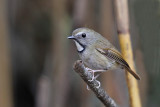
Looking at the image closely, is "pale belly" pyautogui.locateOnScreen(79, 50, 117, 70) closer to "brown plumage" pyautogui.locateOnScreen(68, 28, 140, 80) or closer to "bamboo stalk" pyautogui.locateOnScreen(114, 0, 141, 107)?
"brown plumage" pyautogui.locateOnScreen(68, 28, 140, 80)

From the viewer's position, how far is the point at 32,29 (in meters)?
4.00

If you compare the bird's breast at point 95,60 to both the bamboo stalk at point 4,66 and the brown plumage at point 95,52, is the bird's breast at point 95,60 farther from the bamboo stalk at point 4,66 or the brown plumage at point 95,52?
the bamboo stalk at point 4,66

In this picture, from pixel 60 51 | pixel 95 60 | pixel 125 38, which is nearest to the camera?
pixel 125 38

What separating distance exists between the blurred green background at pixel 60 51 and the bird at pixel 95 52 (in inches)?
9.7

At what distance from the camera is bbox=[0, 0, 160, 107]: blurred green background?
9.96 ft

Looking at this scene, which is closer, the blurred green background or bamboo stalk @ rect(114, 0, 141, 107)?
bamboo stalk @ rect(114, 0, 141, 107)

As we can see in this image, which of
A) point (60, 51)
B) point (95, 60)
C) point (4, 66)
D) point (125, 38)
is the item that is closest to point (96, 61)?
point (95, 60)

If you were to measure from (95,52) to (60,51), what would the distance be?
773 mm

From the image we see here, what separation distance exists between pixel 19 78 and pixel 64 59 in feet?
2.84

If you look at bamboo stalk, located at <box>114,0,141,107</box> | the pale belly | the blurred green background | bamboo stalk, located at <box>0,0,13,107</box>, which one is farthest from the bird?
bamboo stalk, located at <box>0,0,13,107</box>

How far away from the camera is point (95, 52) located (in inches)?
104

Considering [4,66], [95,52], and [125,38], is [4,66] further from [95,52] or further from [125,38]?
[125,38]

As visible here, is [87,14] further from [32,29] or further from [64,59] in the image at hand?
→ [32,29]

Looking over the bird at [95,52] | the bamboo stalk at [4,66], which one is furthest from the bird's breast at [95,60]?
the bamboo stalk at [4,66]
